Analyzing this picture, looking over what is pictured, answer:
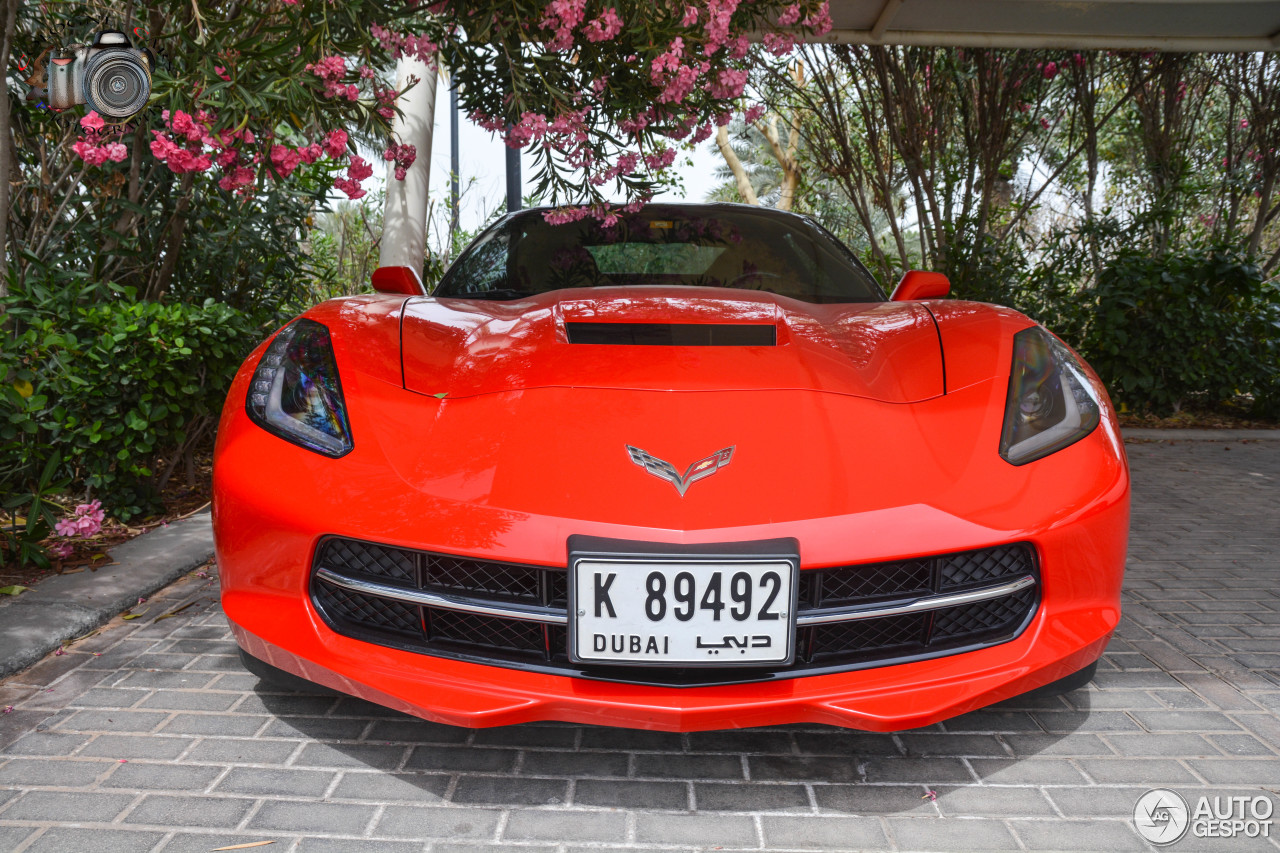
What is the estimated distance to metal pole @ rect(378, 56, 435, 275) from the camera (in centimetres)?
555

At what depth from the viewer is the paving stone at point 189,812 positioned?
1.49 metres

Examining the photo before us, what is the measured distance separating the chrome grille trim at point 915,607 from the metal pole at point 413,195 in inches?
179

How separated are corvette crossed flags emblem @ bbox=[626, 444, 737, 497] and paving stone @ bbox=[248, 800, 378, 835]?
0.76 metres

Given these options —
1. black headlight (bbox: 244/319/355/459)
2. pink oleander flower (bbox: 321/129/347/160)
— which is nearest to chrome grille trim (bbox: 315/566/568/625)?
black headlight (bbox: 244/319/355/459)

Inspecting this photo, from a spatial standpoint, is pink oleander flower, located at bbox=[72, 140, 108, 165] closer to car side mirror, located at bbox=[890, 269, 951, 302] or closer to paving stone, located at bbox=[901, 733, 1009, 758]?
car side mirror, located at bbox=[890, 269, 951, 302]

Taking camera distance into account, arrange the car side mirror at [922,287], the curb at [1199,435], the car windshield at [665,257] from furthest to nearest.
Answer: the curb at [1199,435] < the car windshield at [665,257] < the car side mirror at [922,287]

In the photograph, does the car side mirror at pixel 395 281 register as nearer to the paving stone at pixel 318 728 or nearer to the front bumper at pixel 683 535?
the front bumper at pixel 683 535

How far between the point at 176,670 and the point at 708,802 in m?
1.33

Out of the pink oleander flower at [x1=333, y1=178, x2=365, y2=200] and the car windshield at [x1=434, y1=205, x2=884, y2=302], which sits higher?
the pink oleander flower at [x1=333, y1=178, x2=365, y2=200]

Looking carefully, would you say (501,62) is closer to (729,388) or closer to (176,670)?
(729,388)

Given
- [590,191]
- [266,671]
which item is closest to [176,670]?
[266,671]

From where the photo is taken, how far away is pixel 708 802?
5.17 ft

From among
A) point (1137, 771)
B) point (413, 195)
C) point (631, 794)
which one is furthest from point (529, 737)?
point (413, 195)

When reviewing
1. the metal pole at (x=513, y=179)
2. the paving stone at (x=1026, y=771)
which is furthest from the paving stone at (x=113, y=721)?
the metal pole at (x=513, y=179)
